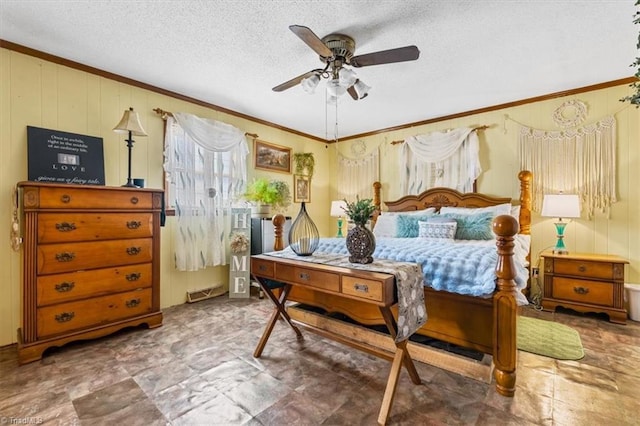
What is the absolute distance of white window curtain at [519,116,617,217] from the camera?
3.33 metres

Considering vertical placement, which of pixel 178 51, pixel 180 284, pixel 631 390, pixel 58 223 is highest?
pixel 178 51

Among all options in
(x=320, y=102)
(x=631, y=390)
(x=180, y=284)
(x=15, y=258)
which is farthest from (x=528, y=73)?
(x=15, y=258)

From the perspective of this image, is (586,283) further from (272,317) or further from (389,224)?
(272,317)

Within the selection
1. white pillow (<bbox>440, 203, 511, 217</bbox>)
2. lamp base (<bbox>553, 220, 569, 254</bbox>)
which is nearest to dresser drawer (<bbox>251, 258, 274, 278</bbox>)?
white pillow (<bbox>440, 203, 511, 217</bbox>)

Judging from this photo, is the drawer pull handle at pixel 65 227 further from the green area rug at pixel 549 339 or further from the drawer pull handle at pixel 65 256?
the green area rug at pixel 549 339

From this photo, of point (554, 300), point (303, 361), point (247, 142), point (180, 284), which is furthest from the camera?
point (247, 142)

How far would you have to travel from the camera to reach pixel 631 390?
188 cm

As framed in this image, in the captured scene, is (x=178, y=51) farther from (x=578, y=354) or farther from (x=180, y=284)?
(x=578, y=354)

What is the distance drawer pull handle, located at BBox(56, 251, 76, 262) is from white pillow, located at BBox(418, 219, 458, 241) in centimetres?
347

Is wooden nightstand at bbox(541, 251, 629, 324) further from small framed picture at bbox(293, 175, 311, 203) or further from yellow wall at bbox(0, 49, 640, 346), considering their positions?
small framed picture at bbox(293, 175, 311, 203)

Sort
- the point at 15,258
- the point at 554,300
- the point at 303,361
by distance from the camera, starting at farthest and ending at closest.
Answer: the point at 554,300 < the point at 15,258 < the point at 303,361

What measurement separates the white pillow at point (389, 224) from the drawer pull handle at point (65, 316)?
11.0 ft

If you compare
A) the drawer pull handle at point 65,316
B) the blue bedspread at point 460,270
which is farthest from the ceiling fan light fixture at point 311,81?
the drawer pull handle at point 65,316

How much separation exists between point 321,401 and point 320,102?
3.31 m
